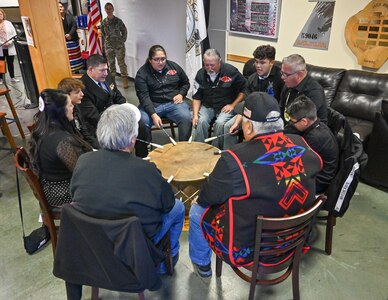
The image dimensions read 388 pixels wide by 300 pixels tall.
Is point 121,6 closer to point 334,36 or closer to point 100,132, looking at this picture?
point 334,36

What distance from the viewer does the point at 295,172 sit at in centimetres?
137

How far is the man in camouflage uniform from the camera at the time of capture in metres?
5.48

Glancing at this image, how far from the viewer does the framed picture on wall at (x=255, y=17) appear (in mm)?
3807

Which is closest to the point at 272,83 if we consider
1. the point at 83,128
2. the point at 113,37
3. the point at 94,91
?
the point at 94,91

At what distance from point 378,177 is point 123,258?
2.39 meters

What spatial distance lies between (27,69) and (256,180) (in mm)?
4597

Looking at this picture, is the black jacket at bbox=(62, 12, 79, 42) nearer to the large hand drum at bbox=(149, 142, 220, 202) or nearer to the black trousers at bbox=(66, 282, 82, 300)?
the large hand drum at bbox=(149, 142, 220, 202)

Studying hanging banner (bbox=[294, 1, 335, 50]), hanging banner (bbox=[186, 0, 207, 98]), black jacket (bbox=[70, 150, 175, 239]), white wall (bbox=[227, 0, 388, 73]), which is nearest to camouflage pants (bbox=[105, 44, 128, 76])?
hanging banner (bbox=[186, 0, 207, 98])

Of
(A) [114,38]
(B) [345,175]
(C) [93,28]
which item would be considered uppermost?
(C) [93,28]

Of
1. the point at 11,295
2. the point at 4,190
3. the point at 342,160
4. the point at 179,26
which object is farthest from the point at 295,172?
the point at 179,26

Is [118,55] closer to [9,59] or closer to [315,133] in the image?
[9,59]

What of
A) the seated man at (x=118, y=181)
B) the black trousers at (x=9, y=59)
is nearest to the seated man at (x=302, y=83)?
the seated man at (x=118, y=181)

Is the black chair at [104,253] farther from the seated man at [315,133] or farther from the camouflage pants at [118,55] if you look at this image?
the camouflage pants at [118,55]

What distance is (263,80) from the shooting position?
3.10 m
